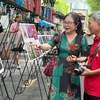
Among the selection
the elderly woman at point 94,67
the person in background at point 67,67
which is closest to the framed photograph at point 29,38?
the person in background at point 67,67

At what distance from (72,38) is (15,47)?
172 inches

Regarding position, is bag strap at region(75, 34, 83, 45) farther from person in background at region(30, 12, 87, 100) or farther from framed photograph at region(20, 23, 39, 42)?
framed photograph at region(20, 23, 39, 42)

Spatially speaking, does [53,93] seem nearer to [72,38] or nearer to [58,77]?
[58,77]

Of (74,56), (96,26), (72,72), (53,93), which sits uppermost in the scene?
(96,26)

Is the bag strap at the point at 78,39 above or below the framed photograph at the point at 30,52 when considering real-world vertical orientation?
above

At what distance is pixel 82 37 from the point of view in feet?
14.1

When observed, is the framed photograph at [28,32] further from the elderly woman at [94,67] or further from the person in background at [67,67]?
the elderly woman at [94,67]

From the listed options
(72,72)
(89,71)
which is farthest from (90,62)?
(72,72)

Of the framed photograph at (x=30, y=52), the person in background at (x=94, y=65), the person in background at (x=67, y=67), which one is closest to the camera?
the person in background at (x=94, y=65)

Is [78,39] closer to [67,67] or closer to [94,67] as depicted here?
[67,67]

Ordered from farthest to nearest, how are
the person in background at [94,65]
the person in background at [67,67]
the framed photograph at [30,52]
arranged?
the framed photograph at [30,52] < the person in background at [67,67] < the person in background at [94,65]

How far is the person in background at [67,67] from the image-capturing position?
4203 mm

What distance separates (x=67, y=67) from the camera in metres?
4.23

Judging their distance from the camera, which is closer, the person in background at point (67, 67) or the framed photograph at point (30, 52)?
the person in background at point (67, 67)
